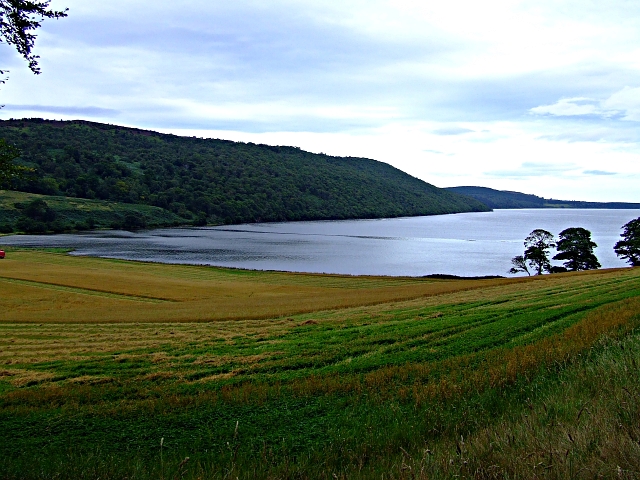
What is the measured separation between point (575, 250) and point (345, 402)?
69.1 metres

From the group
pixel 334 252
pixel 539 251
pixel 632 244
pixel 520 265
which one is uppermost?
pixel 632 244

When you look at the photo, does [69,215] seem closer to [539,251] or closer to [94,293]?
[94,293]

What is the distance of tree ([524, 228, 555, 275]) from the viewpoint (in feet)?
232

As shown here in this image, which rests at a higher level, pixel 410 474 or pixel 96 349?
pixel 410 474

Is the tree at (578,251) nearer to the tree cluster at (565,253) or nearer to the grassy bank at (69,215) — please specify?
the tree cluster at (565,253)

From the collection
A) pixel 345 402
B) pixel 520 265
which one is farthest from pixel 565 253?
pixel 345 402

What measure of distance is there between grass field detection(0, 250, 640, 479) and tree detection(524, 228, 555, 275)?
194 ft

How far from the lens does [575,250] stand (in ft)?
221

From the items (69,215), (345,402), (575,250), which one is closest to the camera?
(345,402)

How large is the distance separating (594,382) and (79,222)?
16451 cm

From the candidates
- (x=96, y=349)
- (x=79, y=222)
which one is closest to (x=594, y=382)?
(x=96, y=349)

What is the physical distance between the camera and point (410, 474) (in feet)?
14.4

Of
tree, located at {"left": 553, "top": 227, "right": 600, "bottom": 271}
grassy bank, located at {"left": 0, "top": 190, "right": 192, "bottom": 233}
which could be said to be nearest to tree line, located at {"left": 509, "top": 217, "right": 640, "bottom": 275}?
tree, located at {"left": 553, "top": 227, "right": 600, "bottom": 271}

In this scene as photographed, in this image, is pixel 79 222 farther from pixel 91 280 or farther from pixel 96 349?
pixel 96 349
